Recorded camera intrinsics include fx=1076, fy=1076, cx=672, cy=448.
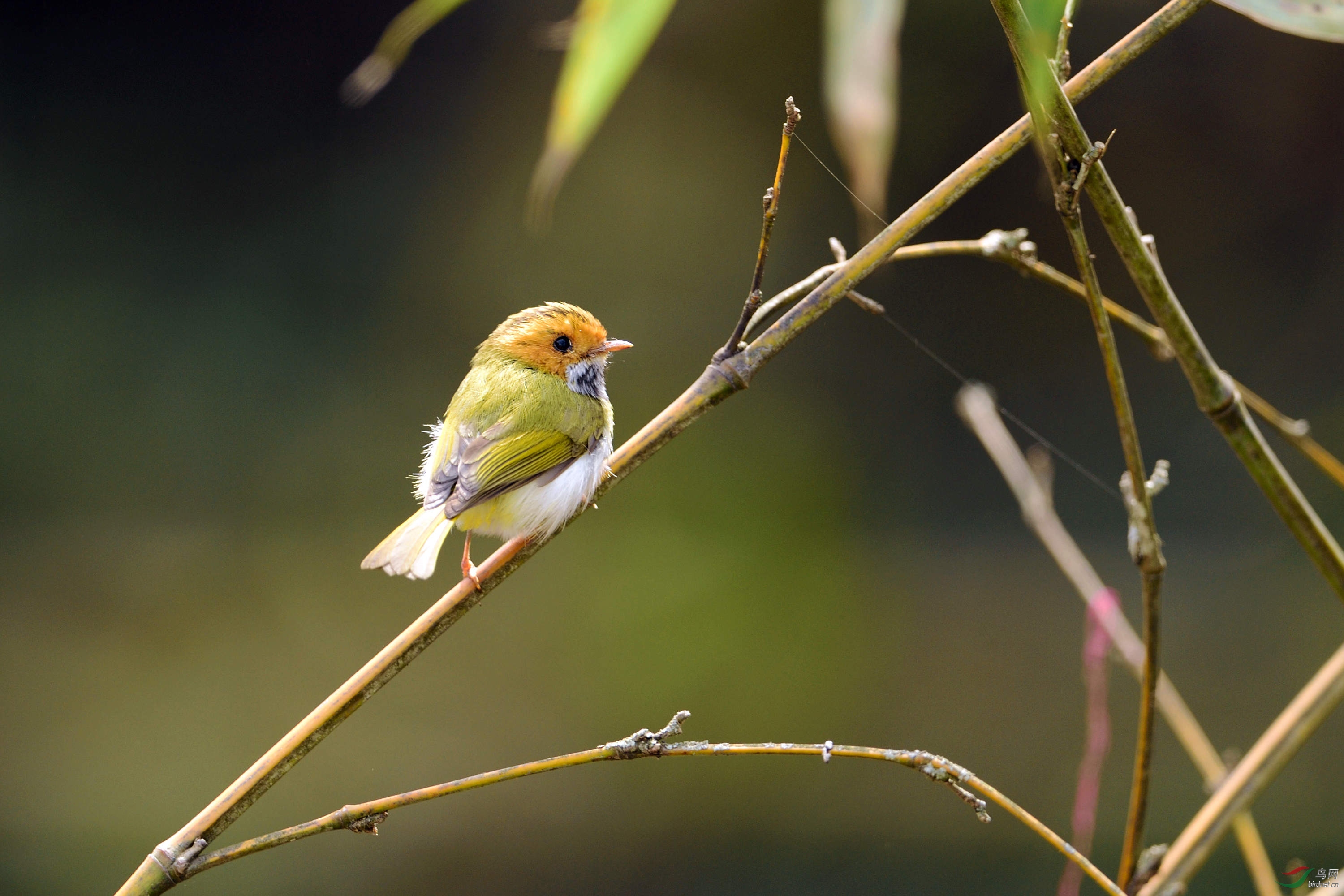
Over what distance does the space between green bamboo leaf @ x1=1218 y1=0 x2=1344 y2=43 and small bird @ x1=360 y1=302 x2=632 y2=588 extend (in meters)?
0.84

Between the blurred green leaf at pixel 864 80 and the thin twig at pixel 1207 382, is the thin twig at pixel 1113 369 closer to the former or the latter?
the thin twig at pixel 1207 382

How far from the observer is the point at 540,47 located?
2365mm

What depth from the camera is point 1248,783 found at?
82 centimetres

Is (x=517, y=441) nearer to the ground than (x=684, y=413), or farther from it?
farther from it

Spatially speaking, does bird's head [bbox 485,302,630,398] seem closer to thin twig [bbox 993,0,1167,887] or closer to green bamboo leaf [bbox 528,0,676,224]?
thin twig [bbox 993,0,1167,887]

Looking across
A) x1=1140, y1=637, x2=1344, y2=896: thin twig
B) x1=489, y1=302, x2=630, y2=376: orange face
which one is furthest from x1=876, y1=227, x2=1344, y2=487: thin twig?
x1=489, y1=302, x2=630, y2=376: orange face

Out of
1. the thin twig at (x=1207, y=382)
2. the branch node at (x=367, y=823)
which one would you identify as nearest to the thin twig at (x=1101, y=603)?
the thin twig at (x=1207, y=382)

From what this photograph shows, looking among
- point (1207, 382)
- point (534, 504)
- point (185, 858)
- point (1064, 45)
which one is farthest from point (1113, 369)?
point (534, 504)

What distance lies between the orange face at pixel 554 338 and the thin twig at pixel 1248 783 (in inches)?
43.4

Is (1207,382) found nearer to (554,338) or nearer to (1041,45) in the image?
(1041,45)

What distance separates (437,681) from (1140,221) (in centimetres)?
192

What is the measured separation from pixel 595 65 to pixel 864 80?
119mm

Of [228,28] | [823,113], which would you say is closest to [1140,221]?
[823,113]

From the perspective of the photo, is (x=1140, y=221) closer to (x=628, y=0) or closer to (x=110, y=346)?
(x=628, y=0)
